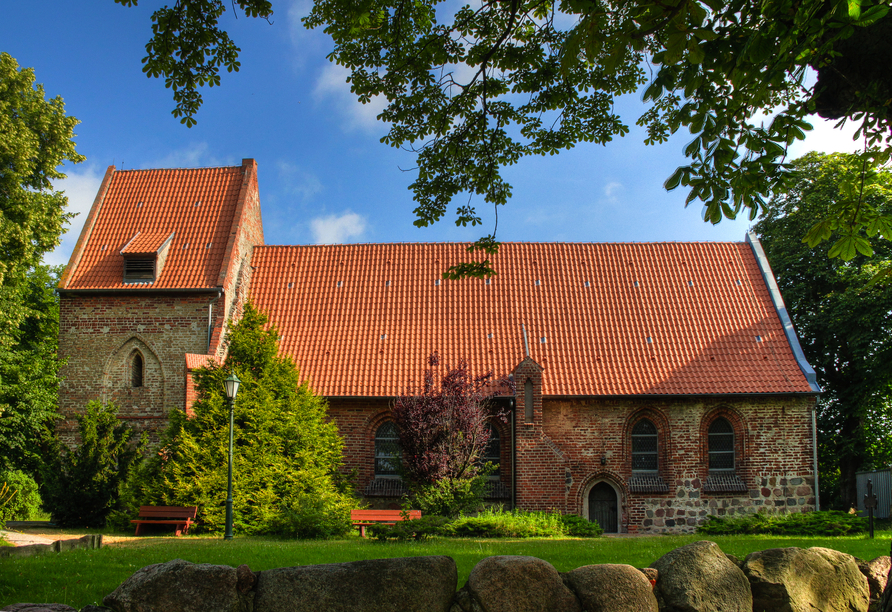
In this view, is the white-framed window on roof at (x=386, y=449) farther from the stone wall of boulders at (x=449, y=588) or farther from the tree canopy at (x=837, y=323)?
the tree canopy at (x=837, y=323)

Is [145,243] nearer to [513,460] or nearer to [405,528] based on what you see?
[513,460]

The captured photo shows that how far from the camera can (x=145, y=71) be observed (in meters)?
7.15

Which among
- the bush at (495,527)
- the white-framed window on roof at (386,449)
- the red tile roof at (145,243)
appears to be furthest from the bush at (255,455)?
the red tile roof at (145,243)

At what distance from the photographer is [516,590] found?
531 cm

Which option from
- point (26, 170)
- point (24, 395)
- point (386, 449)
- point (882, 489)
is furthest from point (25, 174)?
point (882, 489)

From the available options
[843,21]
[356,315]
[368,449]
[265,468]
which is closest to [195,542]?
[265,468]

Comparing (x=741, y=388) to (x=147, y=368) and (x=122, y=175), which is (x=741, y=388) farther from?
(x=122, y=175)

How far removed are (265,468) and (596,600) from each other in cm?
1088

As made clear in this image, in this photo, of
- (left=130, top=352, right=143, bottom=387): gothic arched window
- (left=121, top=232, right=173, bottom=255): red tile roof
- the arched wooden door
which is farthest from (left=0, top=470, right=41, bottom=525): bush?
Answer: the arched wooden door

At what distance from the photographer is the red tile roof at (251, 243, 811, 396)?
60.0ft

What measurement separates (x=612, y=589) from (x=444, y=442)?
10.5m

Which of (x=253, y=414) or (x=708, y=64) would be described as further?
(x=253, y=414)

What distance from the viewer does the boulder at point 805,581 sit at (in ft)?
19.7

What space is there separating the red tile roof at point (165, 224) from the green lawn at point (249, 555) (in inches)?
347
